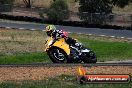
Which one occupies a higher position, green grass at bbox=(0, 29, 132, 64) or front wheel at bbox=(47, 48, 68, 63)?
front wheel at bbox=(47, 48, 68, 63)

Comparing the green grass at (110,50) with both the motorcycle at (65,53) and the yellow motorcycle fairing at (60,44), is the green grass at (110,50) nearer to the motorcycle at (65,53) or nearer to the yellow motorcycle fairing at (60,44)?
the motorcycle at (65,53)

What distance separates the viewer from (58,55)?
821 inches

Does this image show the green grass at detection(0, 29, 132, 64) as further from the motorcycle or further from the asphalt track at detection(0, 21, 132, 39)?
the motorcycle

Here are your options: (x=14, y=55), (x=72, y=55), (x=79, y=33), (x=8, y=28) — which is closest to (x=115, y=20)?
(x=79, y=33)

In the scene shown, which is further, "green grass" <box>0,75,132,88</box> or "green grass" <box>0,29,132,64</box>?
"green grass" <box>0,29,132,64</box>

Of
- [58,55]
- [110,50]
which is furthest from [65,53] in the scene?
[110,50]

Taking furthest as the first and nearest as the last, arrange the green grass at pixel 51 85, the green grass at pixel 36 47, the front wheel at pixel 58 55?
the green grass at pixel 36 47 < the front wheel at pixel 58 55 < the green grass at pixel 51 85

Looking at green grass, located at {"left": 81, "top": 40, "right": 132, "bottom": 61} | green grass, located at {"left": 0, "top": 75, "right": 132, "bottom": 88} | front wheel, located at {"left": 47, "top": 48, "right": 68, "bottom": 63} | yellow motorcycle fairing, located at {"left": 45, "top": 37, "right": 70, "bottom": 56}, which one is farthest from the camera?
green grass, located at {"left": 81, "top": 40, "right": 132, "bottom": 61}

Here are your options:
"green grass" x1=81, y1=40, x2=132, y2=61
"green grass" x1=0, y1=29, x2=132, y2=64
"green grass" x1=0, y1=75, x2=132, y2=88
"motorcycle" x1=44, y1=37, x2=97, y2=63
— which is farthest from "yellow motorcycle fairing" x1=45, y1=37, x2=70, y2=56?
"green grass" x1=81, y1=40, x2=132, y2=61

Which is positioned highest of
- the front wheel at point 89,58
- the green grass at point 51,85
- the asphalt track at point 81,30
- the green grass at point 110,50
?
the green grass at point 51,85

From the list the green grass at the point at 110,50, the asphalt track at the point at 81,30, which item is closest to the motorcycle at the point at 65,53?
the green grass at the point at 110,50

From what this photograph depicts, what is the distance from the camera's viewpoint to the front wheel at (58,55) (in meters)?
20.7

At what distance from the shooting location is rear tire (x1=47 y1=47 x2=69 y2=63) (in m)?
20.7

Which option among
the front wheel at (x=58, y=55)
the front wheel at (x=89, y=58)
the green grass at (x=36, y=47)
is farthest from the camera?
the green grass at (x=36, y=47)
